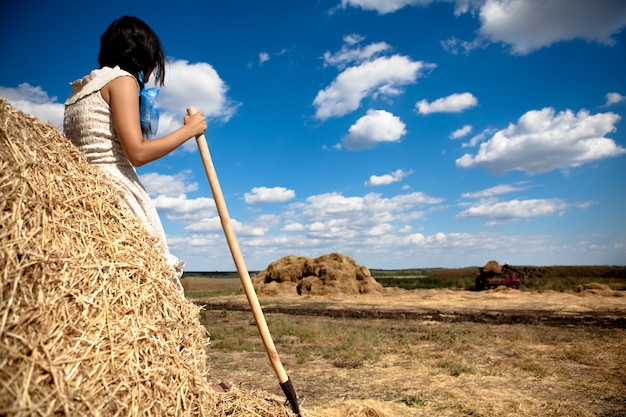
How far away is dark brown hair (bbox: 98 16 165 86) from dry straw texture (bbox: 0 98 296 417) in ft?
1.77

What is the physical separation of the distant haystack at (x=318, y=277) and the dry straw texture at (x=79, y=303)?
26295 millimetres

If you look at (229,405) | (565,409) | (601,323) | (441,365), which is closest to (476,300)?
(601,323)

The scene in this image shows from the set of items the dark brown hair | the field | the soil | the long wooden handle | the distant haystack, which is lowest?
the soil

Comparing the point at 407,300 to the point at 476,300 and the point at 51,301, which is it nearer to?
the point at 476,300

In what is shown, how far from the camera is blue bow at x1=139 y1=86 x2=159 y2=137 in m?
2.52

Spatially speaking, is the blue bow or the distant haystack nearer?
the blue bow

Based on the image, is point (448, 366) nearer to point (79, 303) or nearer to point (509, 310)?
point (79, 303)

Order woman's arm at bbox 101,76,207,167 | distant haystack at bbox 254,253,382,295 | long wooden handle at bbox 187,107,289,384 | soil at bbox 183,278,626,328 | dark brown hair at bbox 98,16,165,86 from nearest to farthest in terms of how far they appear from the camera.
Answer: woman's arm at bbox 101,76,207,167 → dark brown hair at bbox 98,16,165,86 → long wooden handle at bbox 187,107,289,384 → soil at bbox 183,278,626,328 → distant haystack at bbox 254,253,382,295

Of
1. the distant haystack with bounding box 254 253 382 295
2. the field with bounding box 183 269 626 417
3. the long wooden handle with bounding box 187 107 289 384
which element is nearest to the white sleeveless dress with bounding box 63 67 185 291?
the long wooden handle with bounding box 187 107 289 384

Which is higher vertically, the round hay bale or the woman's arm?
the woman's arm

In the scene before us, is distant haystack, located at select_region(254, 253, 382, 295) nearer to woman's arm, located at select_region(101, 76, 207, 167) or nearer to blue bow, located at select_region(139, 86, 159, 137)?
blue bow, located at select_region(139, 86, 159, 137)

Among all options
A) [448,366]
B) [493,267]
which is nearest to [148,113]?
[448,366]

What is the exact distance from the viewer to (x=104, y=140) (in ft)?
8.16

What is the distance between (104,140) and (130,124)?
27 cm
